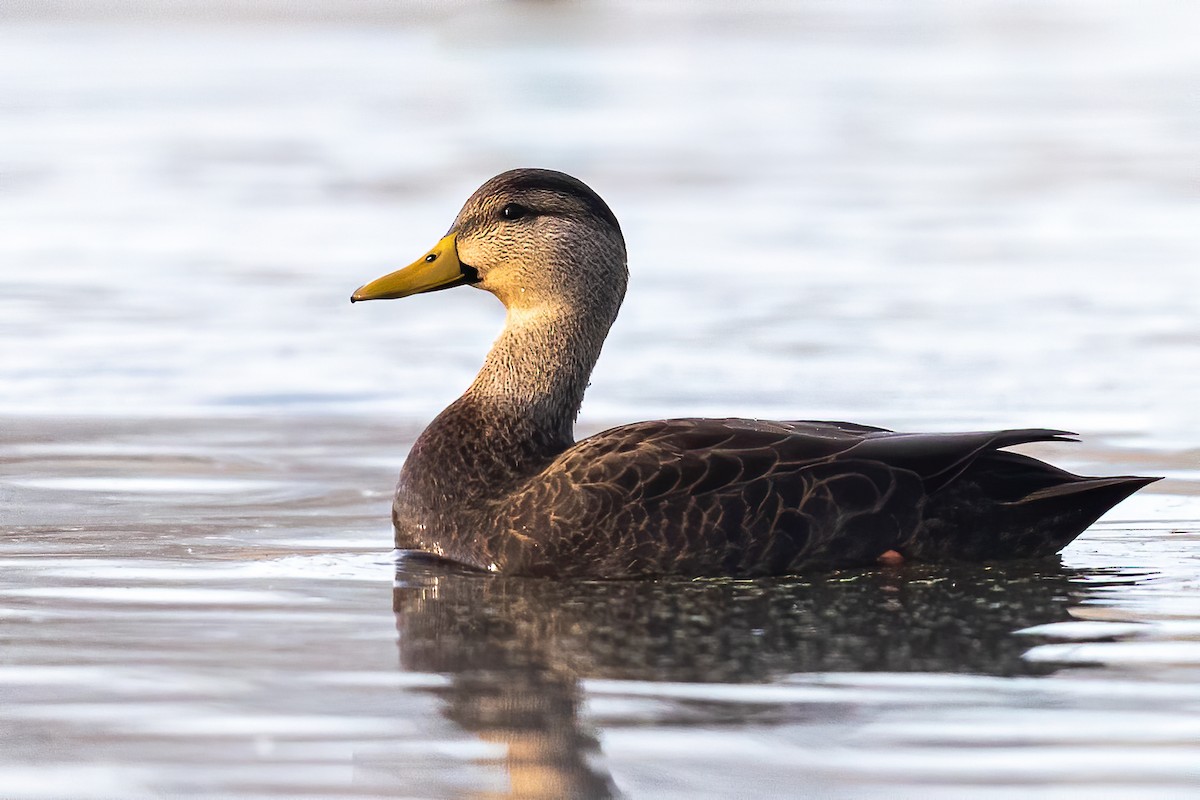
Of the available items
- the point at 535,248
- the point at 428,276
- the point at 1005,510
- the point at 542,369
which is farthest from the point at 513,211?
the point at 1005,510

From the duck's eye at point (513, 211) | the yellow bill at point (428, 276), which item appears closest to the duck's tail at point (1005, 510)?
the duck's eye at point (513, 211)

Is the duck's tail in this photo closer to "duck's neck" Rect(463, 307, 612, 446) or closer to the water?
the water

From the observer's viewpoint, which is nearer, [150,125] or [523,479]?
[523,479]

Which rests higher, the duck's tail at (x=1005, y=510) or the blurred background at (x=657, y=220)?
the blurred background at (x=657, y=220)


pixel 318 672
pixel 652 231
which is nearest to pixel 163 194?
pixel 652 231

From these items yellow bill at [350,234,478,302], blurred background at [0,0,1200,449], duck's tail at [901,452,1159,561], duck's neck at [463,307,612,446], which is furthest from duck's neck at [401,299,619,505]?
blurred background at [0,0,1200,449]

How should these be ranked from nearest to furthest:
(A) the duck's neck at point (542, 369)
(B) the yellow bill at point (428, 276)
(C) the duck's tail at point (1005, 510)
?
(C) the duck's tail at point (1005, 510), (A) the duck's neck at point (542, 369), (B) the yellow bill at point (428, 276)

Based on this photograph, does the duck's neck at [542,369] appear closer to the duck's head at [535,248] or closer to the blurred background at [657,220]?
the duck's head at [535,248]

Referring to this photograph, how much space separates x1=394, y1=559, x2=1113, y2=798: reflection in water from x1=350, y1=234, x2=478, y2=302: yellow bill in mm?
1092

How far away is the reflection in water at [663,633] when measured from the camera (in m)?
5.41

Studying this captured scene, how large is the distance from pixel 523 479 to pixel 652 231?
8506 millimetres

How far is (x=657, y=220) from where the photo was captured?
16.2 metres

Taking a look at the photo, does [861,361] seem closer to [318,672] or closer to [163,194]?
[318,672]

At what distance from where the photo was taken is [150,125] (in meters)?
22.1
